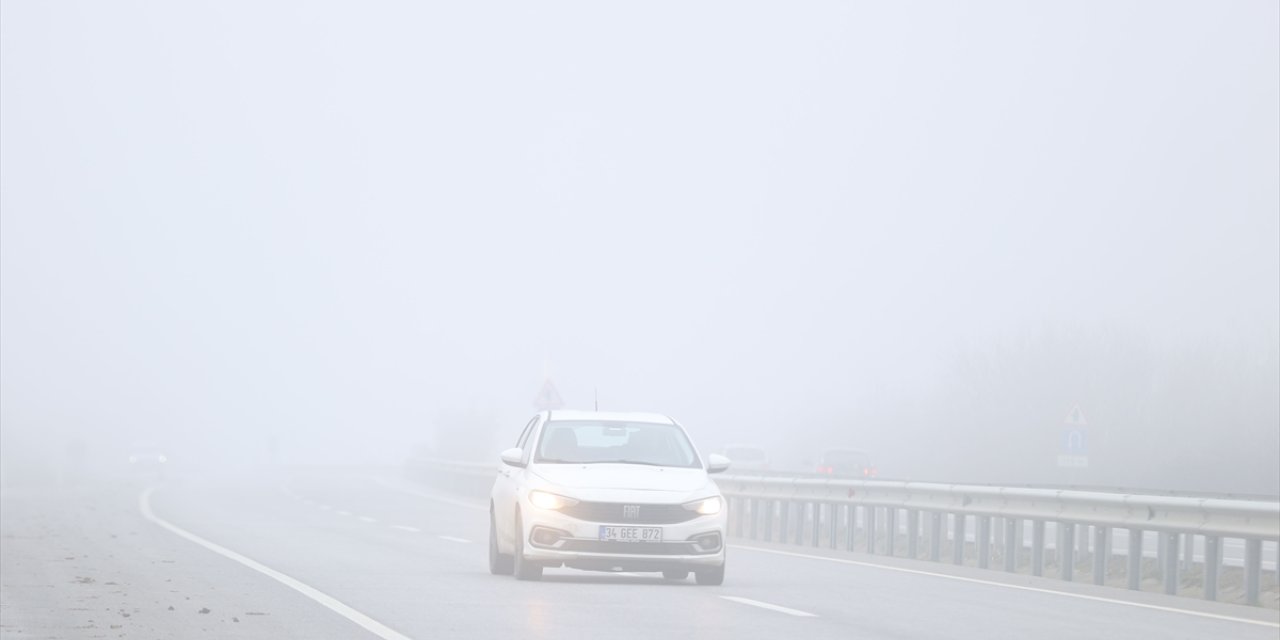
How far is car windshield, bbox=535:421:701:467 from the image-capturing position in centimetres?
1881

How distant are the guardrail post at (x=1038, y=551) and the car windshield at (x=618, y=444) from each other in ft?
14.1

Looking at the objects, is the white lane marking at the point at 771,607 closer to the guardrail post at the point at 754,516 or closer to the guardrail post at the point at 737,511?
the guardrail post at the point at 754,516

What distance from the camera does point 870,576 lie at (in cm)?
2016

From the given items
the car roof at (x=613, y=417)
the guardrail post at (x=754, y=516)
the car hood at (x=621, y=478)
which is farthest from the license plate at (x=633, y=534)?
the guardrail post at (x=754, y=516)

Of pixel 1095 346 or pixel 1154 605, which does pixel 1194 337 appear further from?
pixel 1154 605

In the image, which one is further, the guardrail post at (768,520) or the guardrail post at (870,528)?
the guardrail post at (768,520)

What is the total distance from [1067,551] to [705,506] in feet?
15.3

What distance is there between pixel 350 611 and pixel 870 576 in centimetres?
714

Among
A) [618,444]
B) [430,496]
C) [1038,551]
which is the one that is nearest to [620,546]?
[618,444]

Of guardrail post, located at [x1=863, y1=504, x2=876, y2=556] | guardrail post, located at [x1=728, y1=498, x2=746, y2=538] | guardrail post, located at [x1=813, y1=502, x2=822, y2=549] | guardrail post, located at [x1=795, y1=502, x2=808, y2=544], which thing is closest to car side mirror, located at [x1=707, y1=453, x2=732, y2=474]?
guardrail post, located at [x1=863, y1=504, x2=876, y2=556]

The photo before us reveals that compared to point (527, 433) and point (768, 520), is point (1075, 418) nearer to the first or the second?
point (768, 520)

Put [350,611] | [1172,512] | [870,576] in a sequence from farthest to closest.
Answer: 1. [870,576]
2. [1172,512]
3. [350,611]

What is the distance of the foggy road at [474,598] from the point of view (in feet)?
44.1

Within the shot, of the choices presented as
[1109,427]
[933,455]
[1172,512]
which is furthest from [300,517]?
[933,455]
